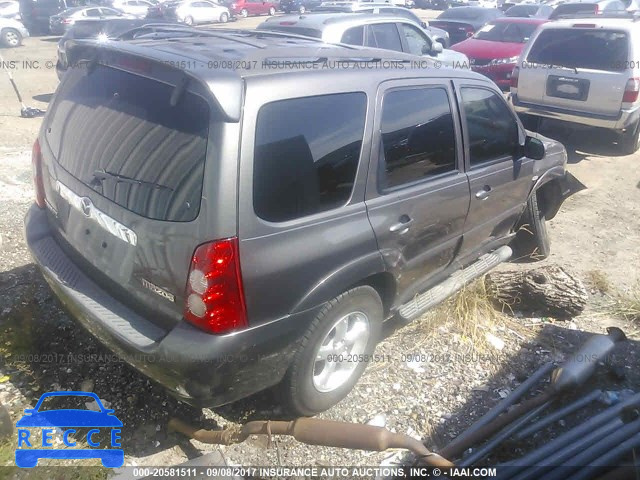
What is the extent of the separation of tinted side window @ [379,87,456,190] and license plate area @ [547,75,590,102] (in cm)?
508

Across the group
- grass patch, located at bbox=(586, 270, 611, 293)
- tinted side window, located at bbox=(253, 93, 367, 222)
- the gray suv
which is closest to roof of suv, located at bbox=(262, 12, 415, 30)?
the gray suv

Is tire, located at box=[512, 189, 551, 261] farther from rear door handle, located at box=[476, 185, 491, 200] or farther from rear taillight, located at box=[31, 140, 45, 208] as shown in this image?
rear taillight, located at box=[31, 140, 45, 208]

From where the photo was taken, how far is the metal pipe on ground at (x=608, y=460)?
2.31 m

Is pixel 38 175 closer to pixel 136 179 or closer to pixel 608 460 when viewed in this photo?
pixel 136 179

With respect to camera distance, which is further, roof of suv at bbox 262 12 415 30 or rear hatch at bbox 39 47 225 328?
roof of suv at bbox 262 12 415 30

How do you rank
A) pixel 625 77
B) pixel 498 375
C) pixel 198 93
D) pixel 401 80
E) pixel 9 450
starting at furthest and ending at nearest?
pixel 625 77
pixel 498 375
pixel 401 80
pixel 9 450
pixel 198 93

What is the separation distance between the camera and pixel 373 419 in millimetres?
2922

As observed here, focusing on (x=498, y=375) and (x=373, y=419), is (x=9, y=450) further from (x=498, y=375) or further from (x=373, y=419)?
(x=498, y=375)

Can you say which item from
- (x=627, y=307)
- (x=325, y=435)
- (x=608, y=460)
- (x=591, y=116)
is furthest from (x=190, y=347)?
(x=591, y=116)

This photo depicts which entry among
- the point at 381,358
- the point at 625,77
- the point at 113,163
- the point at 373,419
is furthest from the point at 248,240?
the point at 625,77

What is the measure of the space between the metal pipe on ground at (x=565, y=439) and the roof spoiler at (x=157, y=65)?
207 cm

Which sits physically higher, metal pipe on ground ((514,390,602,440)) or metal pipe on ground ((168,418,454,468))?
metal pipe on ground ((168,418,454,468))

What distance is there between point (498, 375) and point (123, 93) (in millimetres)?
2820

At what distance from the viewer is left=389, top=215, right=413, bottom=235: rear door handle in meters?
2.79
